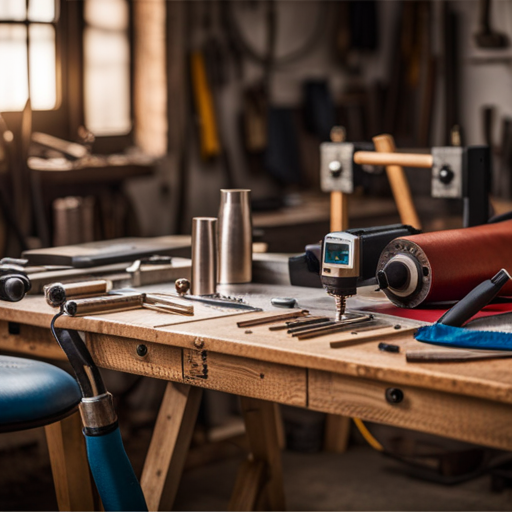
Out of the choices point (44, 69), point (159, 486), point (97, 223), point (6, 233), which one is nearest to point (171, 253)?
point (159, 486)

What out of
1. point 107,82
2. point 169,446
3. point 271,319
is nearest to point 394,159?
point 271,319

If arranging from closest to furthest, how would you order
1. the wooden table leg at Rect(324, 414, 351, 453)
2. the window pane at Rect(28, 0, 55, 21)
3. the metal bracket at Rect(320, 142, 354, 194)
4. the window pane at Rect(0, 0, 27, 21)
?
the metal bracket at Rect(320, 142, 354, 194) → the wooden table leg at Rect(324, 414, 351, 453) → the window pane at Rect(0, 0, 27, 21) → the window pane at Rect(28, 0, 55, 21)

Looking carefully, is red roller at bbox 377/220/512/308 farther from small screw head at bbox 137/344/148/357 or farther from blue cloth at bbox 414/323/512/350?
small screw head at bbox 137/344/148/357

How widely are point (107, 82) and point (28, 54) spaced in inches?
22.8

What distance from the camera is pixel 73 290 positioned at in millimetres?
2316

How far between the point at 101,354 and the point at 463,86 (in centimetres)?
→ 499

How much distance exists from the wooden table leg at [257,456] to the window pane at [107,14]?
2.85m

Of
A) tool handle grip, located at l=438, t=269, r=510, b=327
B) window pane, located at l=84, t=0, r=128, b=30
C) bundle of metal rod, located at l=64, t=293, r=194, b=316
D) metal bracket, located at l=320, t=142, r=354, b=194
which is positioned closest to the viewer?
tool handle grip, located at l=438, t=269, r=510, b=327

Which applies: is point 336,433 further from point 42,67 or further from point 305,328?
point 305,328

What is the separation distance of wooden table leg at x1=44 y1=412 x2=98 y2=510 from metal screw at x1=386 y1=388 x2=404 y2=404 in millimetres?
979

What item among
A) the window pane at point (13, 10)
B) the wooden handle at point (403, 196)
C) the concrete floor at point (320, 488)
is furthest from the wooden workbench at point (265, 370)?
the window pane at point (13, 10)

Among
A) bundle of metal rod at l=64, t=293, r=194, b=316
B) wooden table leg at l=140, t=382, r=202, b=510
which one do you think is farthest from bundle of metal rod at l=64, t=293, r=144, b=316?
wooden table leg at l=140, t=382, r=202, b=510

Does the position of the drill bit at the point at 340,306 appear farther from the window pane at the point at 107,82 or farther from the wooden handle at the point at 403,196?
the window pane at the point at 107,82

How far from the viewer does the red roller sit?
216 centimetres
